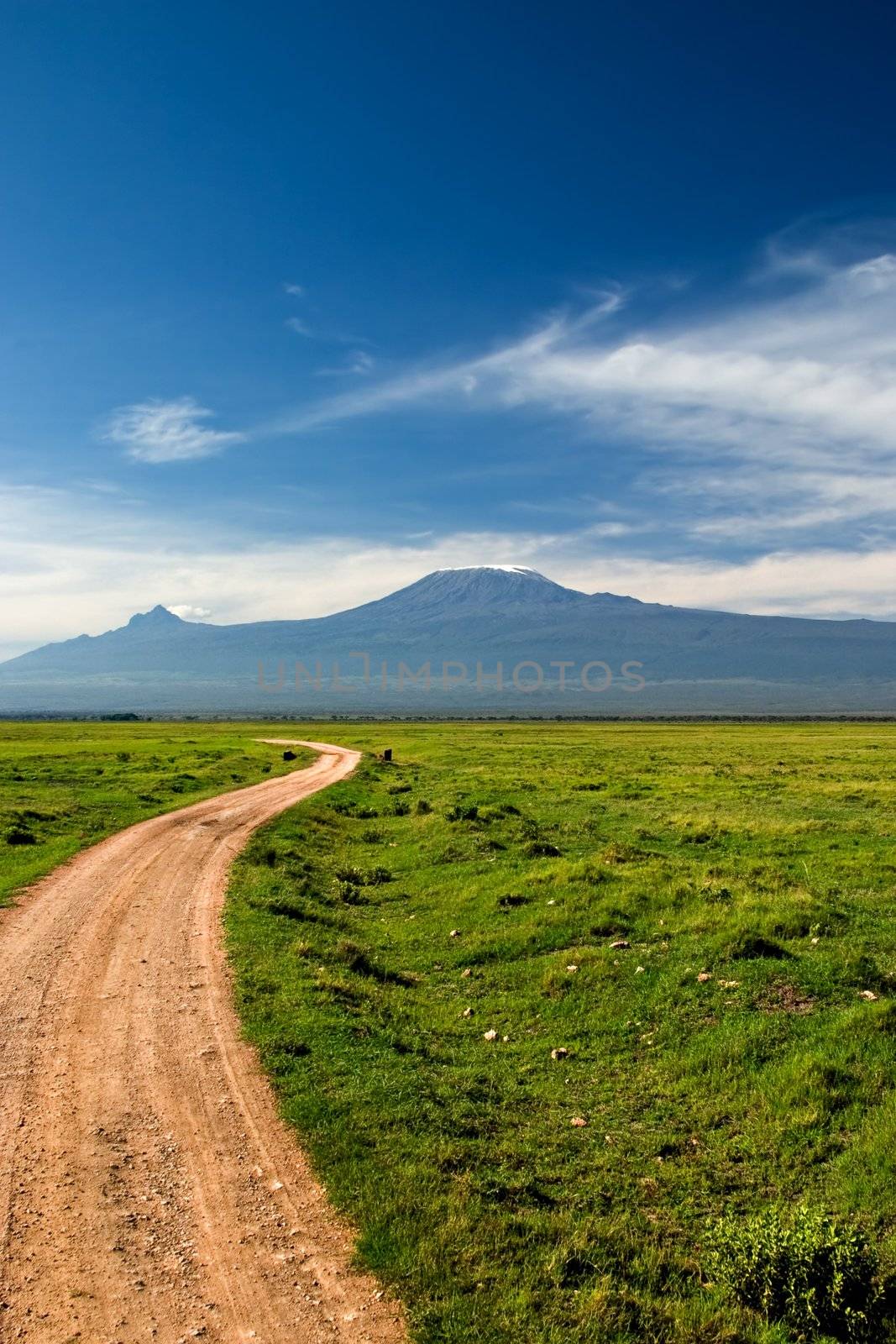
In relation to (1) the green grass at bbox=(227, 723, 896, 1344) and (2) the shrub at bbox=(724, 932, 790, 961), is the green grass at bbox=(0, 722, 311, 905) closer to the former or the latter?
(1) the green grass at bbox=(227, 723, 896, 1344)

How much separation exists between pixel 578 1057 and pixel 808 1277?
5.56 meters

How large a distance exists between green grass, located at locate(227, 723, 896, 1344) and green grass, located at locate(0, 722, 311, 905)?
6808 mm

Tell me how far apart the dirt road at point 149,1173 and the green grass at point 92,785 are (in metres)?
7.69

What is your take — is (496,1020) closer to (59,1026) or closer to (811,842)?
(59,1026)

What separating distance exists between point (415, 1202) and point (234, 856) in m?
18.9

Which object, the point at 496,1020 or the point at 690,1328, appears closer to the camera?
the point at 690,1328

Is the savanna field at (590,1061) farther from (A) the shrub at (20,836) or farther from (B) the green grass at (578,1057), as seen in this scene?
(A) the shrub at (20,836)

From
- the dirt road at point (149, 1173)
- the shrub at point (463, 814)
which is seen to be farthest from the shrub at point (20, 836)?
the shrub at point (463, 814)

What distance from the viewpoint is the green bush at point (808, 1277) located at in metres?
7.23

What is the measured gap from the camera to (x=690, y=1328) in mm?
7195

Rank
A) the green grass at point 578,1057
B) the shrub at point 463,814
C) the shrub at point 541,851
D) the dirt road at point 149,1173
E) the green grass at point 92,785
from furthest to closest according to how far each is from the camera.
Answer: the shrub at point 463,814
the green grass at point 92,785
the shrub at point 541,851
the green grass at point 578,1057
the dirt road at point 149,1173

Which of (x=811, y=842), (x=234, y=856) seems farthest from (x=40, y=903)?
(x=811, y=842)

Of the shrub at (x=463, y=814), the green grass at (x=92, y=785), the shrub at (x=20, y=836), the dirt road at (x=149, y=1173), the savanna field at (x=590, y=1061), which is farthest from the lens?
the shrub at (x=463, y=814)

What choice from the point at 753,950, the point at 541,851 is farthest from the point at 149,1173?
the point at 541,851
